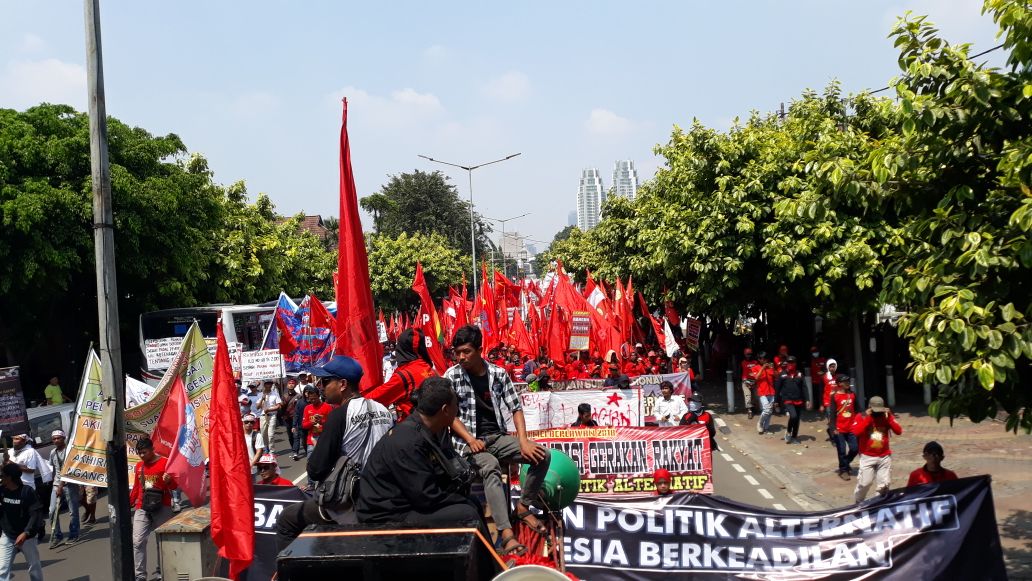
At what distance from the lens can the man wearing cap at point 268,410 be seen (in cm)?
1758

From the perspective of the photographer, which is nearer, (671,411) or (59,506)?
(59,506)

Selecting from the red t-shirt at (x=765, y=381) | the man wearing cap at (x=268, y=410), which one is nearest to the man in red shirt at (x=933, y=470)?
the red t-shirt at (x=765, y=381)

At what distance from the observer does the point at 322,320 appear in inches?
664

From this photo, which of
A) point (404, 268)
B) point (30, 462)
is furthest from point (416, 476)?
point (404, 268)

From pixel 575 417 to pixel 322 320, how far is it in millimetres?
5170

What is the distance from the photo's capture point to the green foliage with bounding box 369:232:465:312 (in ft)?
189

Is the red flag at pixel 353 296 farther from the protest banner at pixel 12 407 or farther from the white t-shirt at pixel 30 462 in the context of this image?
the protest banner at pixel 12 407

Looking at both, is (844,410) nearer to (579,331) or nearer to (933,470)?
(933,470)

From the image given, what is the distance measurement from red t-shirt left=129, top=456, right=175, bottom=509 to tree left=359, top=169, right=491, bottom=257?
219ft

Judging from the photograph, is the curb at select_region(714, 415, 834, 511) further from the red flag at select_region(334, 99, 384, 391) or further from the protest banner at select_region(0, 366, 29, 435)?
the protest banner at select_region(0, 366, 29, 435)

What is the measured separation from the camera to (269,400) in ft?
58.4

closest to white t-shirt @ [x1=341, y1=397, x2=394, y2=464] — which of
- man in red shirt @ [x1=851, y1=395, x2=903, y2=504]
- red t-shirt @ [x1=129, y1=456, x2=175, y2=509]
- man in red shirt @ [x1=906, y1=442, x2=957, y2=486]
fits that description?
red t-shirt @ [x1=129, y1=456, x2=175, y2=509]

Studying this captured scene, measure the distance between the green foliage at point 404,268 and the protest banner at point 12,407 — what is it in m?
41.5

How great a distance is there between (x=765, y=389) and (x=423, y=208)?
6248 centimetres
